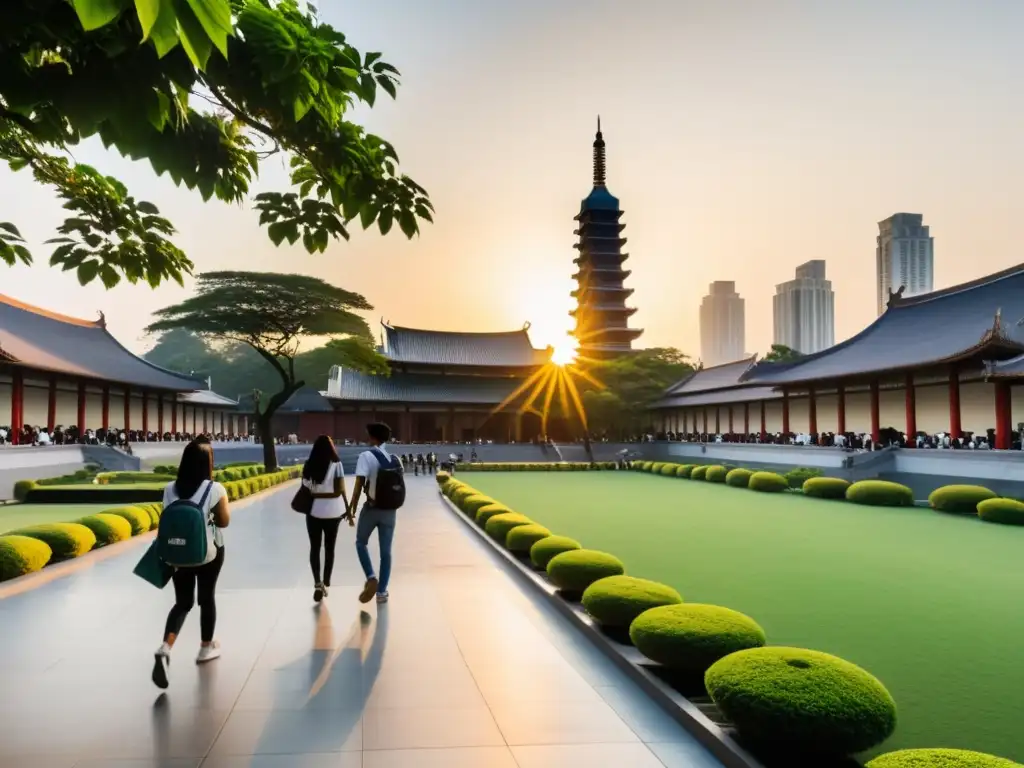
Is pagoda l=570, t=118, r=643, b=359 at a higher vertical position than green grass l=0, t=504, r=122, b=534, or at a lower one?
higher

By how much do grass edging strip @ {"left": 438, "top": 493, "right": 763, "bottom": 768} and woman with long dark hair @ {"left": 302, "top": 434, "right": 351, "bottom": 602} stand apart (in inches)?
109

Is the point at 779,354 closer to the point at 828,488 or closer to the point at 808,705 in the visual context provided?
the point at 828,488

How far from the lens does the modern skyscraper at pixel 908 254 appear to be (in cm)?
17562

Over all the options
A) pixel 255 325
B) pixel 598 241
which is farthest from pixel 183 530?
pixel 598 241

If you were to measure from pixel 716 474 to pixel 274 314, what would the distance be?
68.6 ft

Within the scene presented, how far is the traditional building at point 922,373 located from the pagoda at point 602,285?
24000 millimetres

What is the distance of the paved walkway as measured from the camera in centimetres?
462

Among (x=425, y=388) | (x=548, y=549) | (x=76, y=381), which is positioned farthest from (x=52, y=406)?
(x=548, y=549)

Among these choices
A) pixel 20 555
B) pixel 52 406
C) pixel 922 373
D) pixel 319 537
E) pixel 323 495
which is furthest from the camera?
pixel 52 406

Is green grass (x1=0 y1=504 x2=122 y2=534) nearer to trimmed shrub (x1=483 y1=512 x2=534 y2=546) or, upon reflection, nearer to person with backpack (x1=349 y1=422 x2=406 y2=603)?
trimmed shrub (x1=483 y1=512 x2=534 y2=546)

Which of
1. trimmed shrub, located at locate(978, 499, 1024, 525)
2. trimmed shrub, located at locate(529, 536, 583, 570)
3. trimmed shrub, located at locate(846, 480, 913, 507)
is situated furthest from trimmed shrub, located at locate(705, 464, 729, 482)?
trimmed shrub, located at locate(529, 536, 583, 570)

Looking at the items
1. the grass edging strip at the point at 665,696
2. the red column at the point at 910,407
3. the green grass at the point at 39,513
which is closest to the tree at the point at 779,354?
the red column at the point at 910,407

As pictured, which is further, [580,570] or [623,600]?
[580,570]

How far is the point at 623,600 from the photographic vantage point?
7.22 meters
